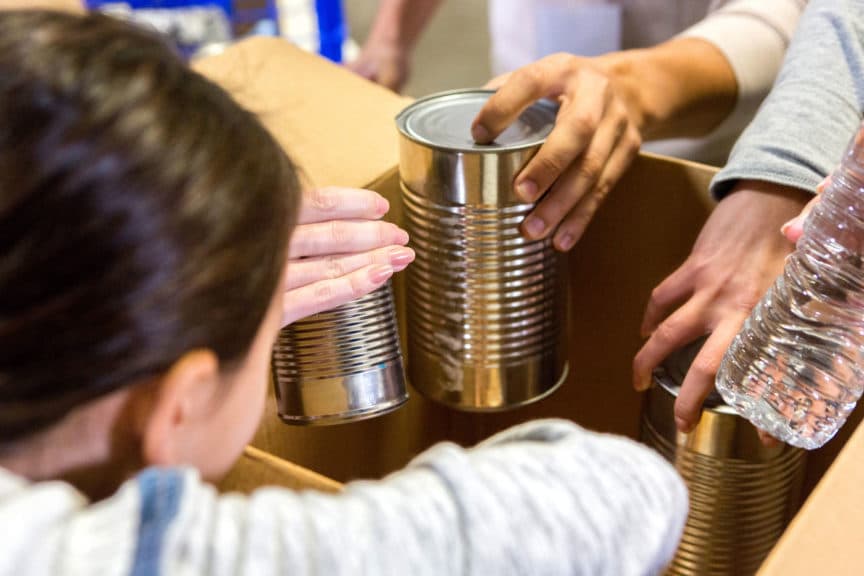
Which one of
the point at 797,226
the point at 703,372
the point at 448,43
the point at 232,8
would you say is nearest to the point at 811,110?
the point at 797,226

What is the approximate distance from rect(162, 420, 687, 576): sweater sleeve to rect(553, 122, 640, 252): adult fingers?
27cm

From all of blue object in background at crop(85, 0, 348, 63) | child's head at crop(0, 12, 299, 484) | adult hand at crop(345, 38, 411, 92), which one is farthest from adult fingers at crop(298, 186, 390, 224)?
blue object in background at crop(85, 0, 348, 63)

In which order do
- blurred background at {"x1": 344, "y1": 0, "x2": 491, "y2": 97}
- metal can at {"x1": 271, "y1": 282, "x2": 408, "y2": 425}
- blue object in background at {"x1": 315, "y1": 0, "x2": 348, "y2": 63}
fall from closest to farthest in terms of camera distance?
metal can at {"x1": 271, "y1": 282, "x2": 408, "y2": 425} → blue object in background at {"x1": 315, "y1": 0, "x2": 348, "y2": 63} → blurred background at {"x1": 344, "y1": 0, "x2": 491, "y2": 97}

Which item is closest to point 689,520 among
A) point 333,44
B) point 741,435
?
point 741,435

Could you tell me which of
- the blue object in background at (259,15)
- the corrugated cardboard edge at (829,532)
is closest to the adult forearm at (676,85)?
the corrugated cardboard edge at (829,532)

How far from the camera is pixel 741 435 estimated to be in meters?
0.62

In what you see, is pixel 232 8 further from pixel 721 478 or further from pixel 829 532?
pixel 829 532

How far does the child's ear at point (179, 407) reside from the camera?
38cm

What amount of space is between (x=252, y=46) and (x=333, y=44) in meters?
1.03

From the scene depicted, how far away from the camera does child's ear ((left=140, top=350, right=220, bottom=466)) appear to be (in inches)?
14.8

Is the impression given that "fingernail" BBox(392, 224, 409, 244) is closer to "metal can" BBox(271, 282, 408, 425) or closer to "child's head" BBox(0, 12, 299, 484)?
"metal can" BBox(271, 282, 408, 425)

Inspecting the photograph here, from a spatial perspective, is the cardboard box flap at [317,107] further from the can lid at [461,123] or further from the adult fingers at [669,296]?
the adult fingers at [669,296]

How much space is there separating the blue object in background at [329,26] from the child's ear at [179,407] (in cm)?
156

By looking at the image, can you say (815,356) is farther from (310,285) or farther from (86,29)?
(86,29)
